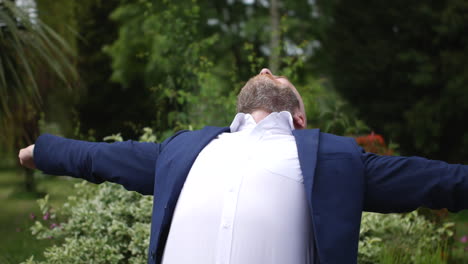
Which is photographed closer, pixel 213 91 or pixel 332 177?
pixel 332 177

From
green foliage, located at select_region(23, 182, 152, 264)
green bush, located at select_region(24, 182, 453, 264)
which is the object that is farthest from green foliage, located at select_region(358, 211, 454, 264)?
green foliage, located at select_region(23, 182, 152, 264)

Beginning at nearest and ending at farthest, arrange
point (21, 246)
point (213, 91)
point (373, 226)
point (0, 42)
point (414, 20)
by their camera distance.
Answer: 1. point (373, 226)
2. point (21, 246)
3. point (0, 42)
4. point (213, 91)
5. point (414, 20)

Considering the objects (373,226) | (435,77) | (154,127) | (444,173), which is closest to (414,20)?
(435,77)

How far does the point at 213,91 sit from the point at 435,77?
6.41 m

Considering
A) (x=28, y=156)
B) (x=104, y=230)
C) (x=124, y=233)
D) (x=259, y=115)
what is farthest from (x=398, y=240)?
(x=28, y=156)

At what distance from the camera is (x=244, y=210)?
5.49 feet

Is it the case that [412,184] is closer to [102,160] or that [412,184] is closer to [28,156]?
[102,160]

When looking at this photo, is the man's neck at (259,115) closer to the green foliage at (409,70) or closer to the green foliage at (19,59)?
the green foliage at (19,59)

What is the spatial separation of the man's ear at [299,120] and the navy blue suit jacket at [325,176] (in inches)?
5.8

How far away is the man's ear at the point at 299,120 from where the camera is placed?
199 cm

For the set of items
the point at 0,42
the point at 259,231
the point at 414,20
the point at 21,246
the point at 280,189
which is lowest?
the point at 21,246

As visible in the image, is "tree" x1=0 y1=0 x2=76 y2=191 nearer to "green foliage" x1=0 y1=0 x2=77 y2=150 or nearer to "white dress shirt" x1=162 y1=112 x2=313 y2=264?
"green foliage" x1=0 y1=0 x2=77 y2=150

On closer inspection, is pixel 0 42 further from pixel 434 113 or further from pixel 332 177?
pixel 434 113

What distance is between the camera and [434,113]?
1069 centimetres
